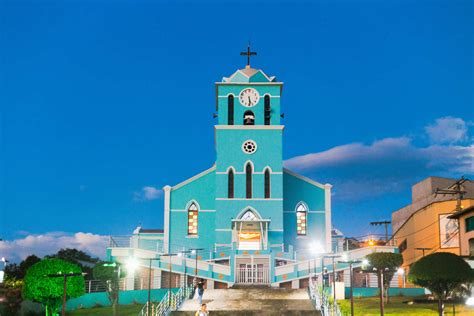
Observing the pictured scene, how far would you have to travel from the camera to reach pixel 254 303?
36188 millimetres

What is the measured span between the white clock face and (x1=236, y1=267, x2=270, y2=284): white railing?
482 inches

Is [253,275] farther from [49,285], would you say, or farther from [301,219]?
[49,285]

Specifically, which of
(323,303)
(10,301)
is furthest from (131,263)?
(323,303)

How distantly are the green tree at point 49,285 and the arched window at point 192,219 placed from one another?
16815 millimetres

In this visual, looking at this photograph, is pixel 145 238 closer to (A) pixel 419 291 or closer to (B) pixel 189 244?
(B) pixel 189 244

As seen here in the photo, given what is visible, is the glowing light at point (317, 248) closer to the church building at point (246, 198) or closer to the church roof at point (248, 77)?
the church building at point (246, 198)

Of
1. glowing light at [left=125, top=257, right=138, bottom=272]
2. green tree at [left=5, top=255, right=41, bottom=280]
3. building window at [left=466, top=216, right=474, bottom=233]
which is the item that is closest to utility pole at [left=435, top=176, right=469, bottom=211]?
building window at [left=466, top=216, right=474, bottom=233]

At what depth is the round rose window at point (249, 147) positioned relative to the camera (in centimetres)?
5147

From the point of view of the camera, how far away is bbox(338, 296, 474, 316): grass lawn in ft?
107

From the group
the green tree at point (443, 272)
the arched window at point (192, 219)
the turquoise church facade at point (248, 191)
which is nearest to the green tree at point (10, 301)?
the turquoise church facade at point (248, 191)

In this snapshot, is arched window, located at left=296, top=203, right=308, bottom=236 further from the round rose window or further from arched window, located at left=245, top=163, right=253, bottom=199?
the round rose window

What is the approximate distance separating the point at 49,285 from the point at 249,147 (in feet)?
68.1

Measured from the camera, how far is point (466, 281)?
3105 centimetres

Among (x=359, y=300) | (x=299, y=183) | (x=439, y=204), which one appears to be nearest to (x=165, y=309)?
(x=359, y=300)
